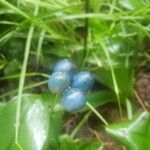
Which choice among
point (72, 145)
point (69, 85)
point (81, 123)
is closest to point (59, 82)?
point (69, 85)

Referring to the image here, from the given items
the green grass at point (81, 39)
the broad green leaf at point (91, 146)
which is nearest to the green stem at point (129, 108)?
the green grass at point (81, 39)

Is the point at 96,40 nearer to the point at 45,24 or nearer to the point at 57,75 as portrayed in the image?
the point at 45,24

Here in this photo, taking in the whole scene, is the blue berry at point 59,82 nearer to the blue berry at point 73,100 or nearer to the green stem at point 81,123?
the blue berry at point 73,100

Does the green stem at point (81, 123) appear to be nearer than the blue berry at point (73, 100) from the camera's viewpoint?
No

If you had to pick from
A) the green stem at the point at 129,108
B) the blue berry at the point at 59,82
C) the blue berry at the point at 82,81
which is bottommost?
the green stem at the point at 129,108

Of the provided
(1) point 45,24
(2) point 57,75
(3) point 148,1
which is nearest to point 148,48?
(3) point 148,1

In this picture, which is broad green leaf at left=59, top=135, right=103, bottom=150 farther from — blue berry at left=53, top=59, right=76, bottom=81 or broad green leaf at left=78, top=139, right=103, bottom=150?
blue berry at left=53, top=59, right=76, bottom=81
